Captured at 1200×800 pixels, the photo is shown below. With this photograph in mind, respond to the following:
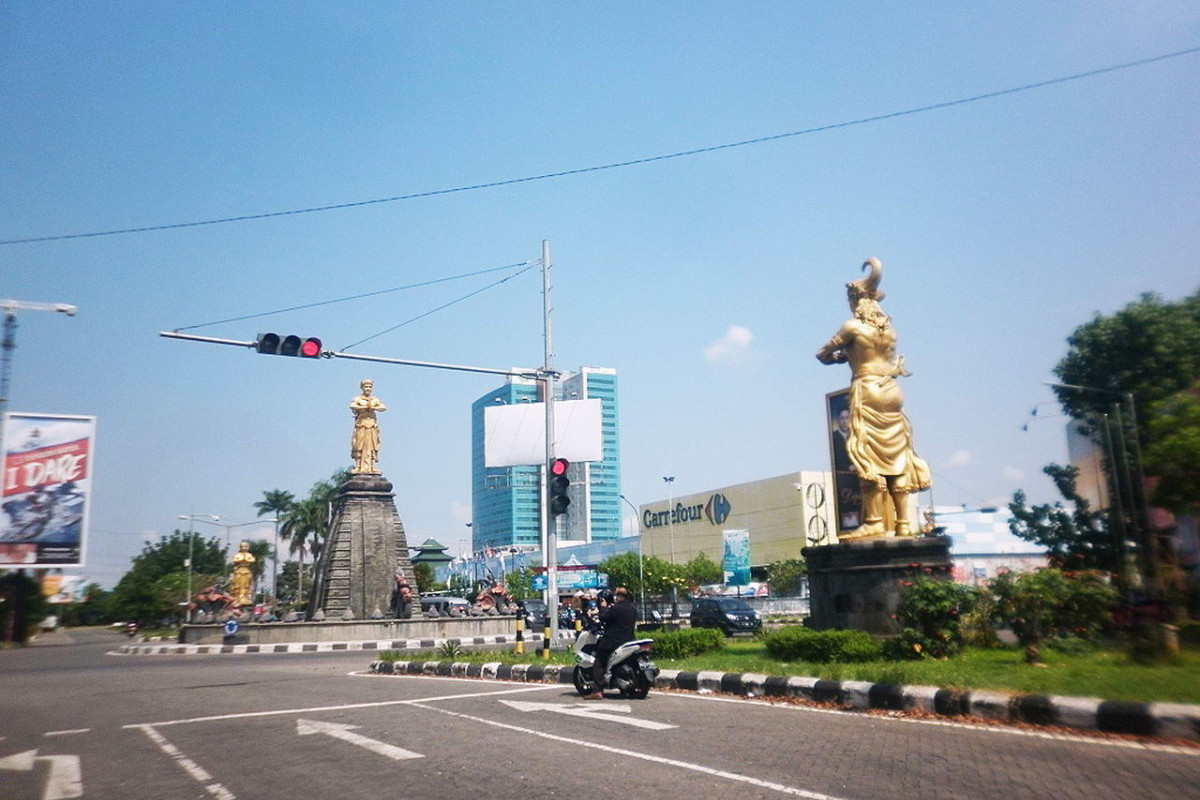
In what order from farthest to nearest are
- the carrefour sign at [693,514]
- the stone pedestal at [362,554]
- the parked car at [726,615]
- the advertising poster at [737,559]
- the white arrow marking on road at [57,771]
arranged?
the carrefour sign at [693,514]
the advertising poster at [737,559]
the stone pedestal at [362,554]
the parked car at [726,615]
the white arrow marking on road at [57,771]

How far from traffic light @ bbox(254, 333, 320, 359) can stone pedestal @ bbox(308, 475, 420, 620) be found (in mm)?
20549

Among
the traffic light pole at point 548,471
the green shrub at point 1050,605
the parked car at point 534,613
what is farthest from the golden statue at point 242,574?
the green shrub at point 1050,605

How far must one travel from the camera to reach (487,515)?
→ 16800 cm

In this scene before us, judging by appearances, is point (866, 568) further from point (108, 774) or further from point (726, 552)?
point (726, 552)

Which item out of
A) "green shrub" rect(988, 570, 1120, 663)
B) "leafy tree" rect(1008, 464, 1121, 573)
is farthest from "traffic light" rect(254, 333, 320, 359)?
"leafy tree" rect(1008, 464, 1121, 573)

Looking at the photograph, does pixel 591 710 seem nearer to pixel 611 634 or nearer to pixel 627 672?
pixel 627 672

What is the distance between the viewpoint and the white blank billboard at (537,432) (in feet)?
97.3

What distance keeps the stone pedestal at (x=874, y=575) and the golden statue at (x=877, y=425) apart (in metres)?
0.55

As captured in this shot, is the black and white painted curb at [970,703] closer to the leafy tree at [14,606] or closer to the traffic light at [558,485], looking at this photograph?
the traffic light at [558,485]

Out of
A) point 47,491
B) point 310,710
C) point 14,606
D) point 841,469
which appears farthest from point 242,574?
point 310,710

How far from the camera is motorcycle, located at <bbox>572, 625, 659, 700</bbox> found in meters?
12.2

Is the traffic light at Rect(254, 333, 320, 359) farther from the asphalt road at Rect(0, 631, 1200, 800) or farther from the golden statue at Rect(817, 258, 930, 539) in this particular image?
the golden statue at Rect(817, 258, 930, 539)

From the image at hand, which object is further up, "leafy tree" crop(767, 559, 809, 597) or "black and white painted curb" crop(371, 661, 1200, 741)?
"leafy tree" crop(767, 559, 809, 597)

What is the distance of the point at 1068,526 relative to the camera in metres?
32.6
